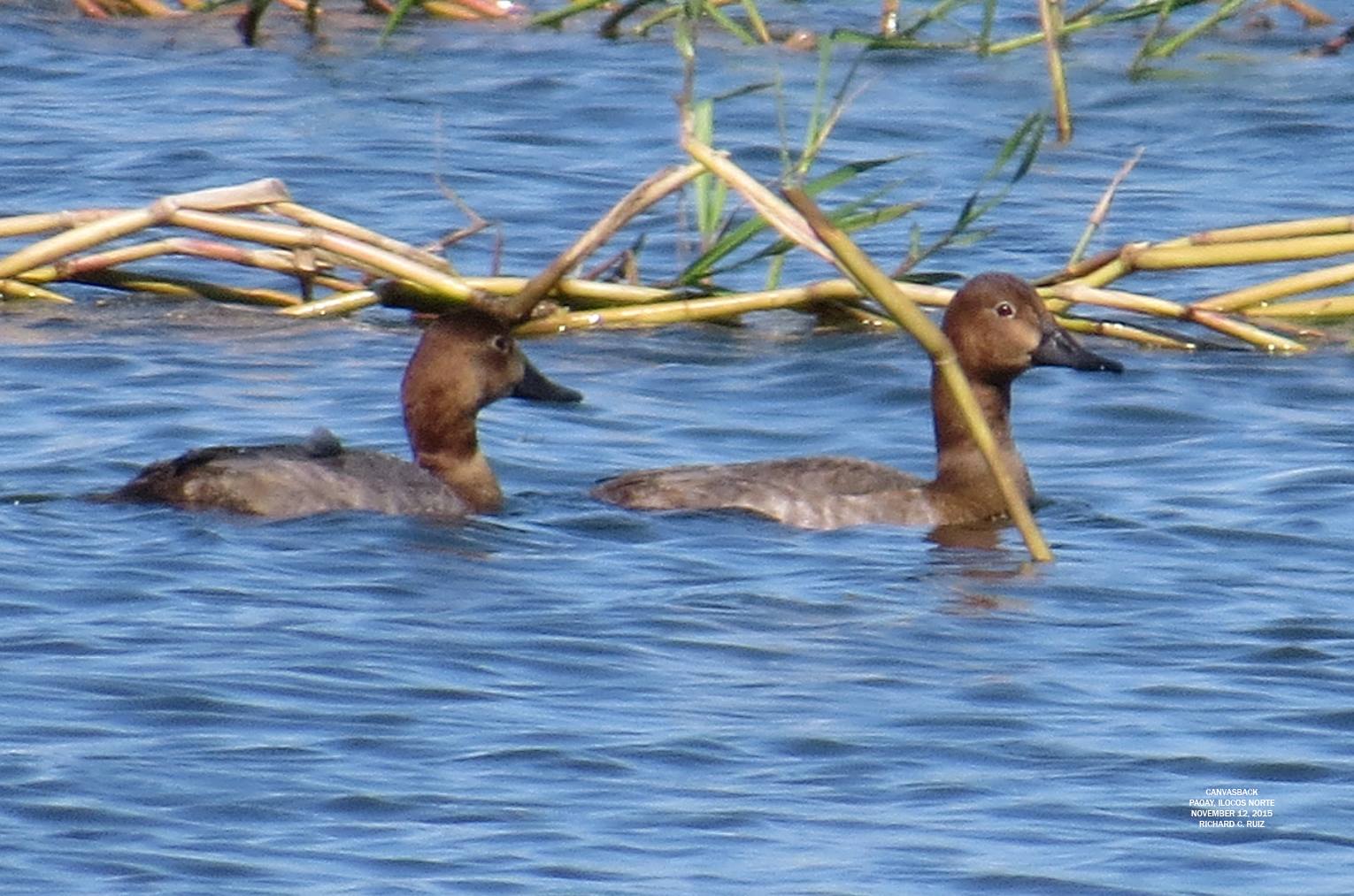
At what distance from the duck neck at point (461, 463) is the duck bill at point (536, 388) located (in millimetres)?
187

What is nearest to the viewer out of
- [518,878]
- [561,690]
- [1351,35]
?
[518,878]

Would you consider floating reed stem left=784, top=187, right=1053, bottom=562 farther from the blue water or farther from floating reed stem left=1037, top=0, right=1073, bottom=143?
floating reed stem left=1037, top=0, right=1073, bottom=143

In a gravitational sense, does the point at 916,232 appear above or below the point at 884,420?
above

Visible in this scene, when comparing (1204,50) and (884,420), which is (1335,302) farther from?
(1204,50)

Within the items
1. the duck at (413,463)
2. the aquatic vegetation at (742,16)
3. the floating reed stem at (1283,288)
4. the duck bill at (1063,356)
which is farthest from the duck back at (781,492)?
the aquatic vegetation at (742,16)

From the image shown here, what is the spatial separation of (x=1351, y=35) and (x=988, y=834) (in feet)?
33.1

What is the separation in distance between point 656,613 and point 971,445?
195 centimetres

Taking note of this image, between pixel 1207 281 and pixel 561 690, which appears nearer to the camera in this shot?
pixel 561 690

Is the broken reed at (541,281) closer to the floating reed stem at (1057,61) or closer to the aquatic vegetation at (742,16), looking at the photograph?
the floating reed stem at (1057,61)

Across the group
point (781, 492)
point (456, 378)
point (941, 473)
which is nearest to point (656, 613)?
point (781, 492)

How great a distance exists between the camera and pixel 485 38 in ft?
53.0

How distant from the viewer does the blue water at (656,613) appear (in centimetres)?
580

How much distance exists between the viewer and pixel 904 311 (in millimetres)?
6523

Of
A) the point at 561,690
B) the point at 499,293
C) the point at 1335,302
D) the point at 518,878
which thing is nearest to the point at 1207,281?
the point at 1335,302
